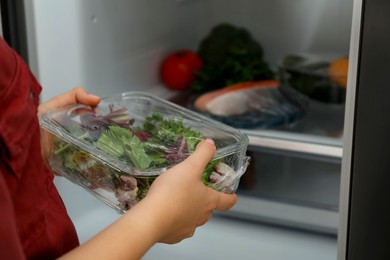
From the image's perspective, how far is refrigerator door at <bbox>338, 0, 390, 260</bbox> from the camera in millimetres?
754

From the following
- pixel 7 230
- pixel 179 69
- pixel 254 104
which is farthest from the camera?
pixel 179 69

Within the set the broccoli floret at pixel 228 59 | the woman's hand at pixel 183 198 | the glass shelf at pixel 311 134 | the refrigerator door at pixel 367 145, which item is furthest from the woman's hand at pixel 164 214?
the broccoli floret at pixel 228 59

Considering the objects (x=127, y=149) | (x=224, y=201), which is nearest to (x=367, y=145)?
(x=224, y=201)

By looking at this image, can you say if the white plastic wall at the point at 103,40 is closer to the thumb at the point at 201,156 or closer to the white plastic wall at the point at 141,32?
the white plastic wall at the point at 141,32

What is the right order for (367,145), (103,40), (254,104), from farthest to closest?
(254,104), (103,40), (367,145)

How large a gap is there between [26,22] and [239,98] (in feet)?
1.53

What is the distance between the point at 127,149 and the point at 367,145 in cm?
30

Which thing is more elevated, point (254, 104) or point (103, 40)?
point (103, 40)

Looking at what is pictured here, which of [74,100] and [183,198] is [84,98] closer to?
[74,100]

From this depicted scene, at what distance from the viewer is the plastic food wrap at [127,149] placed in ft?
2.38

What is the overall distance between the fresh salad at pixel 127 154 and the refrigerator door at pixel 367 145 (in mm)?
171

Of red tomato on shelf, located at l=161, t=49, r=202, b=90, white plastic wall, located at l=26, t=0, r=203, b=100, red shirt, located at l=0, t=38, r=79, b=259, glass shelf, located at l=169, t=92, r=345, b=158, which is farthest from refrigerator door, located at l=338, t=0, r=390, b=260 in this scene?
red tomato on shelf, located at l=161, t=49, r=202, b=90

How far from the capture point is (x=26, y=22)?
101 centimetres

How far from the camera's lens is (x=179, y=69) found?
1390 millimetres
